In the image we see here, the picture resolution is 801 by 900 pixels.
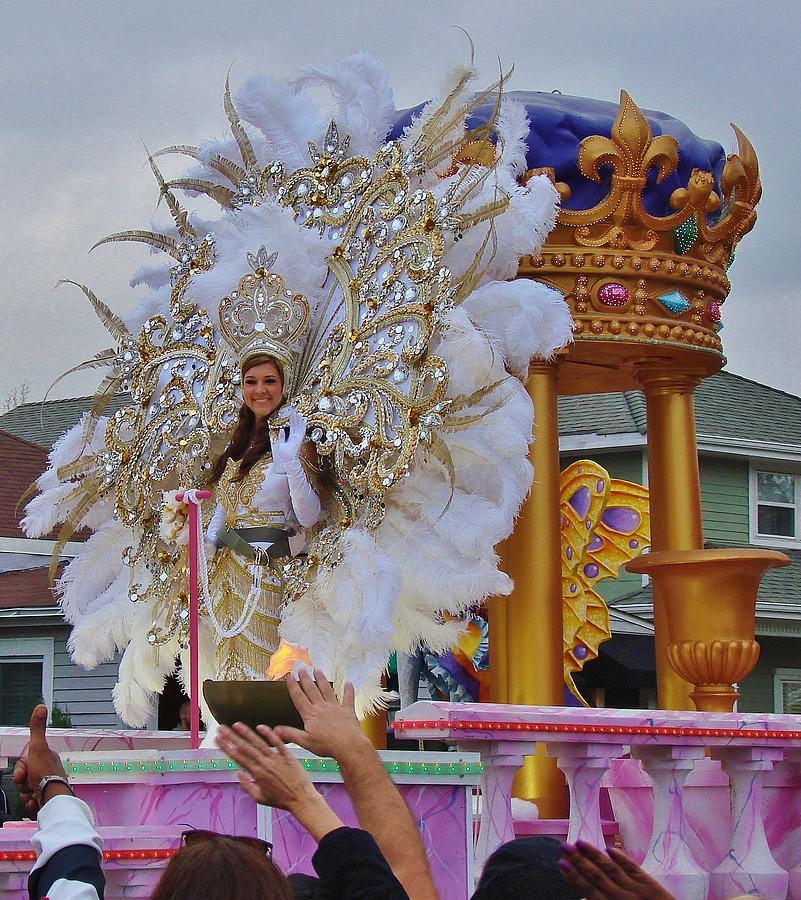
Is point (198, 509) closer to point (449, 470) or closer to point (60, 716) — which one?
point (449, 470)

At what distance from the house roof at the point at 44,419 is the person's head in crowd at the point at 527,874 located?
71.0ft

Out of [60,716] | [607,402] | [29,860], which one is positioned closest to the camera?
[29,860]

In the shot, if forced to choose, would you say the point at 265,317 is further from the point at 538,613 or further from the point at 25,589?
the point at 25,589

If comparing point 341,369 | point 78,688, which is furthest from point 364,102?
point 78,688

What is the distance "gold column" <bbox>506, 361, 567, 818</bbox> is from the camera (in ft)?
24.9

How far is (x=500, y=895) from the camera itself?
2670 millimetres

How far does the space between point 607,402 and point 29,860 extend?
1579cm

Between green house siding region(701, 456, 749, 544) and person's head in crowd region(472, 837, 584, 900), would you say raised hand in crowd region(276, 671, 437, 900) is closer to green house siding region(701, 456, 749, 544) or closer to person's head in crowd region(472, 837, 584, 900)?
person's head in crowd region(472, 837, 584, 900)

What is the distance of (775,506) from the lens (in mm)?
20109

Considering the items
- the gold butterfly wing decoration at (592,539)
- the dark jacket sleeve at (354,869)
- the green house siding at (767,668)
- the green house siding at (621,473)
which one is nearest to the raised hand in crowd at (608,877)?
→ the dark jacket sleeve at (354,869)

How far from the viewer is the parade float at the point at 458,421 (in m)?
5.99

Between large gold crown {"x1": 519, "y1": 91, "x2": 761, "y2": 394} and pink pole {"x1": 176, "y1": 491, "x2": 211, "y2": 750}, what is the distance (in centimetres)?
210

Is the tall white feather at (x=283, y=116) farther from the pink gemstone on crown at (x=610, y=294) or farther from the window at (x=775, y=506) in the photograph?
the window at (x=775, y=506)

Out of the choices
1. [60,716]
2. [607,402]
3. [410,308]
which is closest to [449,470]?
[410,308]
